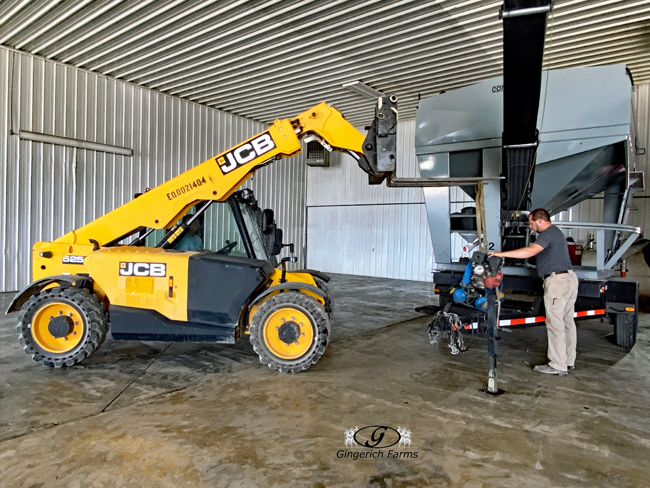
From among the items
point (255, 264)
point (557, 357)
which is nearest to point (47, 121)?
point (255, 264)

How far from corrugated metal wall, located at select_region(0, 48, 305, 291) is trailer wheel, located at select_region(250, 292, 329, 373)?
A: 25.8 feet

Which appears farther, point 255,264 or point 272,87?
point 272,87

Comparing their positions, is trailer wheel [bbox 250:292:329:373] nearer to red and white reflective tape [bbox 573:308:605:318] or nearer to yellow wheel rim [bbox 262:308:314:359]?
yellow wheel rim [bbox 262:308:314:359]

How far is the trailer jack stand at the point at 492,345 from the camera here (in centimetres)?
376

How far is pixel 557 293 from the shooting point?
14.4 feet

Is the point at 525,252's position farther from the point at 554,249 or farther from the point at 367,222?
the point at 367,222

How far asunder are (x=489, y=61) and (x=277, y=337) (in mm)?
8336

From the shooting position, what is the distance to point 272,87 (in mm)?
11516

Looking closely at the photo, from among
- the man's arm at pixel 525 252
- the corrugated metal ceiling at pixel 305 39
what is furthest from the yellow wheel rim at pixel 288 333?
the corrugated metal ceiling at pixel 305 39

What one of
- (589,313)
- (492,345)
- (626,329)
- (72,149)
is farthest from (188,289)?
(72,149)

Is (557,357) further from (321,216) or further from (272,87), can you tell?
(321,216)

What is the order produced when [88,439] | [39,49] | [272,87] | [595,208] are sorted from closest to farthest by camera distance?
1. [88,439]
2. [39,49]
3. [595,208]
4. [272,87]

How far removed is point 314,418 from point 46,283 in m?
3.19

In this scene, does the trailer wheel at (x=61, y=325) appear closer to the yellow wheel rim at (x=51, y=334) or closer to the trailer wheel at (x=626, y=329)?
the yellow wheel rim at (x=51, y=334)
